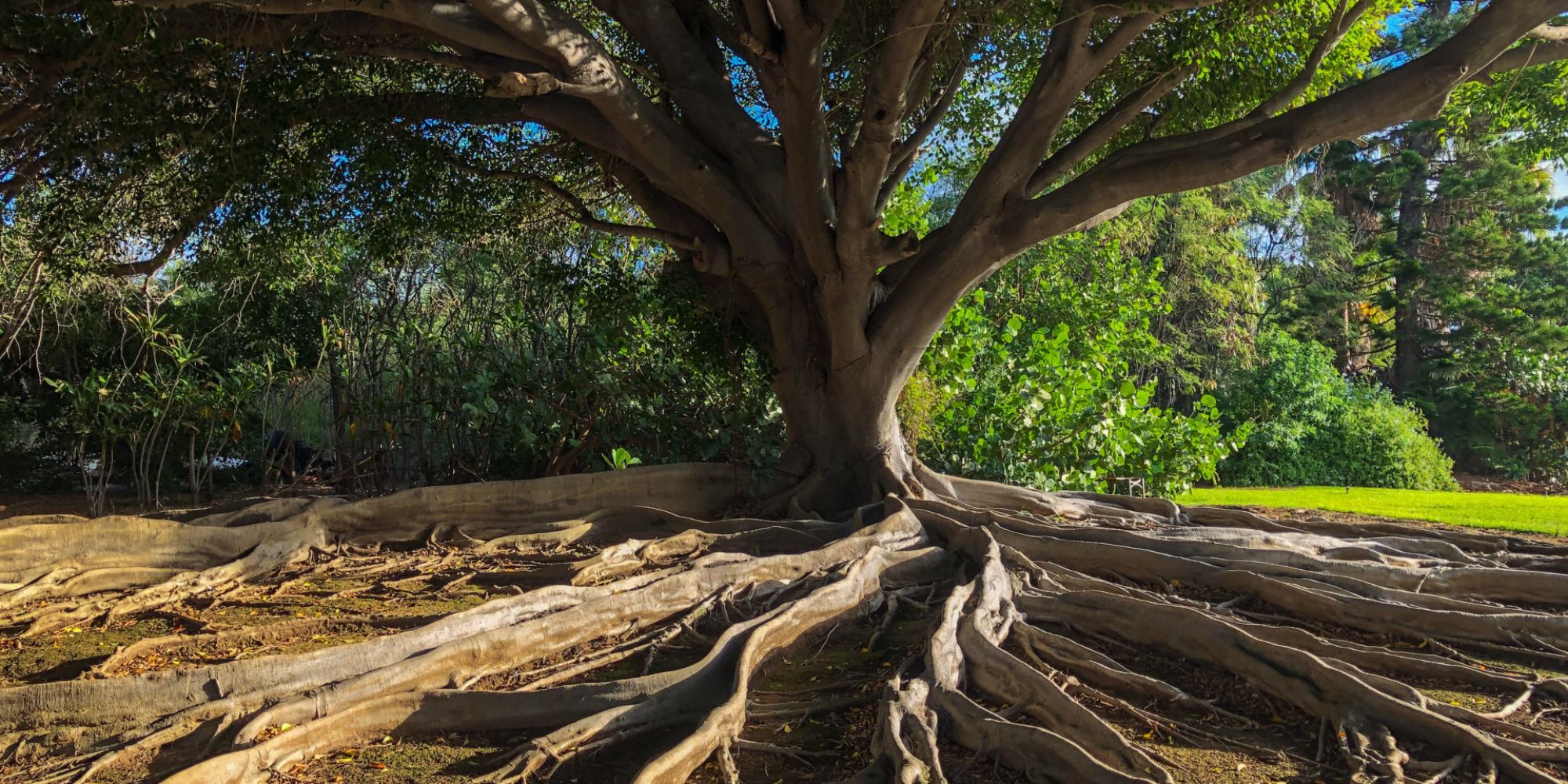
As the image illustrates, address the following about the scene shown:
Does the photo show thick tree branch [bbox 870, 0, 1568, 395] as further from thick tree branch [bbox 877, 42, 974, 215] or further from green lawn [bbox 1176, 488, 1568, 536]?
green lawn [bbox 1176, 488, 1568, 536]

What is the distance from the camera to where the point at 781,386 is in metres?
8.53

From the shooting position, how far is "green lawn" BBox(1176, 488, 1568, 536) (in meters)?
9.70

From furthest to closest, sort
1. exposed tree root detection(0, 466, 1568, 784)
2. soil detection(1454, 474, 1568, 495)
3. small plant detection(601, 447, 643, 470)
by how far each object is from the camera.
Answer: soil detection(1454, 474, 1568, 495), small plant detection(601, 447, 643, 470), exposed tree root detection(0, 466, 1568, 784)

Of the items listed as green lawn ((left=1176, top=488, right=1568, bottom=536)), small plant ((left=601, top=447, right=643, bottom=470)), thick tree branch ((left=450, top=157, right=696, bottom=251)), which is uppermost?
thick tree branch ((left=450, top=157, right=696, bottom=251))

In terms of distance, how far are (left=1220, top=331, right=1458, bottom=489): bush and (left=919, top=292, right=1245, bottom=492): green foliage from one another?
7.90m

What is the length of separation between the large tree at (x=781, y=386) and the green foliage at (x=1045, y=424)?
1830 millimetres

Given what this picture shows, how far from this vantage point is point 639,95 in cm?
708

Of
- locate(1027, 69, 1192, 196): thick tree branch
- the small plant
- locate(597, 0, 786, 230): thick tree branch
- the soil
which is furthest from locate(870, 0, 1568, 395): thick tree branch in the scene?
the soil

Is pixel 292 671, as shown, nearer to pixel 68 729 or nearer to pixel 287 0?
pixel 68 729

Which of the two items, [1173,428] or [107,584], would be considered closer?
[107,584]

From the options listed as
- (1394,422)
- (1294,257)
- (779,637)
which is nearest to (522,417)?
(779,637)

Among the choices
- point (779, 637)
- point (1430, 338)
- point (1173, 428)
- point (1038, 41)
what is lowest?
point (779, 637)

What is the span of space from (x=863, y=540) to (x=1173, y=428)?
6.09m

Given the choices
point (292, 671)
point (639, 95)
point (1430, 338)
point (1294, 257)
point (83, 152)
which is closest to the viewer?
point (292, 671)
